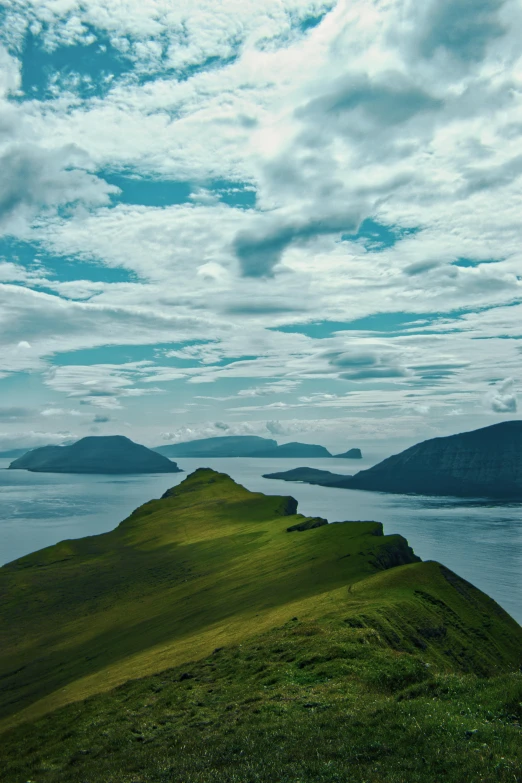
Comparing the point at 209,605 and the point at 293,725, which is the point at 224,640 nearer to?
the point at 209,605

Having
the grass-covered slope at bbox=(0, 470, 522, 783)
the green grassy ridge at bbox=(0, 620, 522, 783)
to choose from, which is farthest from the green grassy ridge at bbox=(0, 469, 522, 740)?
the green grassy ridge at bbox=(0, 620, 522, 783)

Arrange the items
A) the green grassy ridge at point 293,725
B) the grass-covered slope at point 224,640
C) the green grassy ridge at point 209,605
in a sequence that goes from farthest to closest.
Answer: the green grassy ridge at point 209,605 < the grass-covered slope at point 224,640 < the green grassy ridge at point 293,725

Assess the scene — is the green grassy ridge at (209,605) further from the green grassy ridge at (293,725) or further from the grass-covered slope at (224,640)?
the green grassy ridge at (293,725)


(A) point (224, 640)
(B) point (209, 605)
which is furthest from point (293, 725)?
(B) point (209, 605)

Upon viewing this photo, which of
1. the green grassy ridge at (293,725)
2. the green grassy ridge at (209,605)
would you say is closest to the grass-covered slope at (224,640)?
the green grassy ridge at (293,725)

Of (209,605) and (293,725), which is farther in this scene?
(209,605)

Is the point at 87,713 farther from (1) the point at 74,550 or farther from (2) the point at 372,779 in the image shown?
(1) the point at 74,550

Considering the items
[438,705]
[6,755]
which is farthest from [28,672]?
[438,705]
